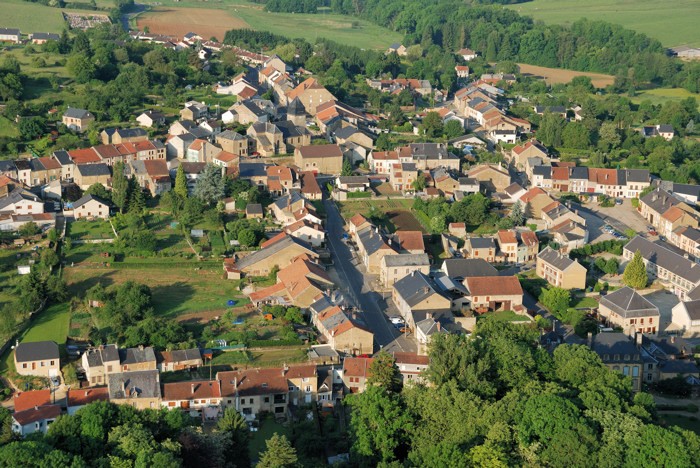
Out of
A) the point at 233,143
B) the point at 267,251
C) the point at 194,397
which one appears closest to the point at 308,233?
the point at 267,251

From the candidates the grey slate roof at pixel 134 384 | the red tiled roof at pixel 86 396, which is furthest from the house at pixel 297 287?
the red tiled roof at pixel 86 396

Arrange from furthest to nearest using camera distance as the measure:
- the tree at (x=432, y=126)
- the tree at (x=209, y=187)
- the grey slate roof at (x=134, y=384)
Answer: the tree at (x=432, y=126), the tree at (x=209, y=187), the grey slate roof at (x=134, y=384)

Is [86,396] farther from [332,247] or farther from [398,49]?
[398,49]

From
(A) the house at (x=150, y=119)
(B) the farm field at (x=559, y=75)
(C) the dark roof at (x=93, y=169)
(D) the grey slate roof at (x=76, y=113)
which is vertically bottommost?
(B) the farm field at (x=559, y=75)

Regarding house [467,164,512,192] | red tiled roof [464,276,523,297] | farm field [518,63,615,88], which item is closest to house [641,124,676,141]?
house [467,164,512,192]

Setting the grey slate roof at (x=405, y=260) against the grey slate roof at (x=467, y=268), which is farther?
the grey slate roof at (x=405, y=260)

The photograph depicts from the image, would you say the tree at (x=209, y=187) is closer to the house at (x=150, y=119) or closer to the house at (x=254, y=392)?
the house at (x=150, y=119)

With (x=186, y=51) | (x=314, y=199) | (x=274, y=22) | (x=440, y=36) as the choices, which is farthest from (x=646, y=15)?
(x=314, y=199)
